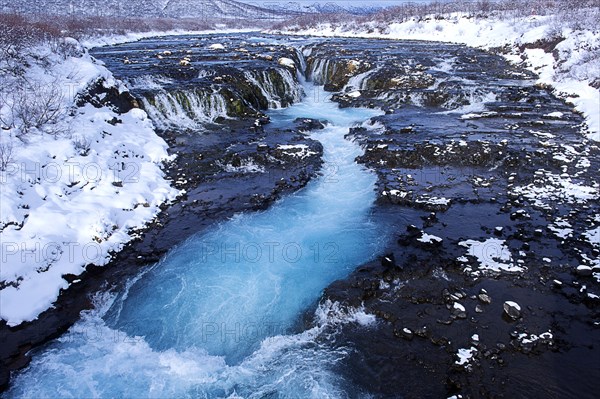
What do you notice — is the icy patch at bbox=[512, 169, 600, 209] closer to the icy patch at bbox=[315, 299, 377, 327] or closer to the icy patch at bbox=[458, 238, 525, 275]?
the icy patch at bbox=[458, 238, 525, 275]

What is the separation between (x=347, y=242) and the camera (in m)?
10.1

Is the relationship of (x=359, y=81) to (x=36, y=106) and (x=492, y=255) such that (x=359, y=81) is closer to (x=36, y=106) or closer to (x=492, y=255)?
(x=36, y=106)

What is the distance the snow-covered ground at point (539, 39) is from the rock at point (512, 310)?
12276 mm

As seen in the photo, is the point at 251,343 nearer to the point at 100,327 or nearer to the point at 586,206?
the point at 100,327

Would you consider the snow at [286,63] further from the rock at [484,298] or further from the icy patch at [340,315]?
the rock at [484,298]

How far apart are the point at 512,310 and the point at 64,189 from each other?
11.7 metres

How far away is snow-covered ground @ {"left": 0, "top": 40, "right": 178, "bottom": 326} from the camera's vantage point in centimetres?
819

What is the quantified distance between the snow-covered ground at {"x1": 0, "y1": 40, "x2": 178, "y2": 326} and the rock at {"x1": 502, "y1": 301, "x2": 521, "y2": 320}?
9.19 metres

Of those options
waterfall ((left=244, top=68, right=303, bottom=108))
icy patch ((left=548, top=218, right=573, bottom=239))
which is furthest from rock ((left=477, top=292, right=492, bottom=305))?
waterfall ((left=244, top=68, right=303, bottom=108))

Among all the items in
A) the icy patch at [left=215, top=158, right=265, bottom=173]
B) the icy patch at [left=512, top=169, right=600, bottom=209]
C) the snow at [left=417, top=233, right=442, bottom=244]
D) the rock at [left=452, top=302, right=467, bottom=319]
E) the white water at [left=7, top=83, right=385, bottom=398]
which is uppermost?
the icy patch at [left=215, top=158, right=265, bottom=173]

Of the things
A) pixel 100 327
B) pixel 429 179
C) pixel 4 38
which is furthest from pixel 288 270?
pixel 4 38

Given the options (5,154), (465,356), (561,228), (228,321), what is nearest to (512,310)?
(465,356)

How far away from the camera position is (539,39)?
34.0 m

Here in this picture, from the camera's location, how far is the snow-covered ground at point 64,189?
8188mm
